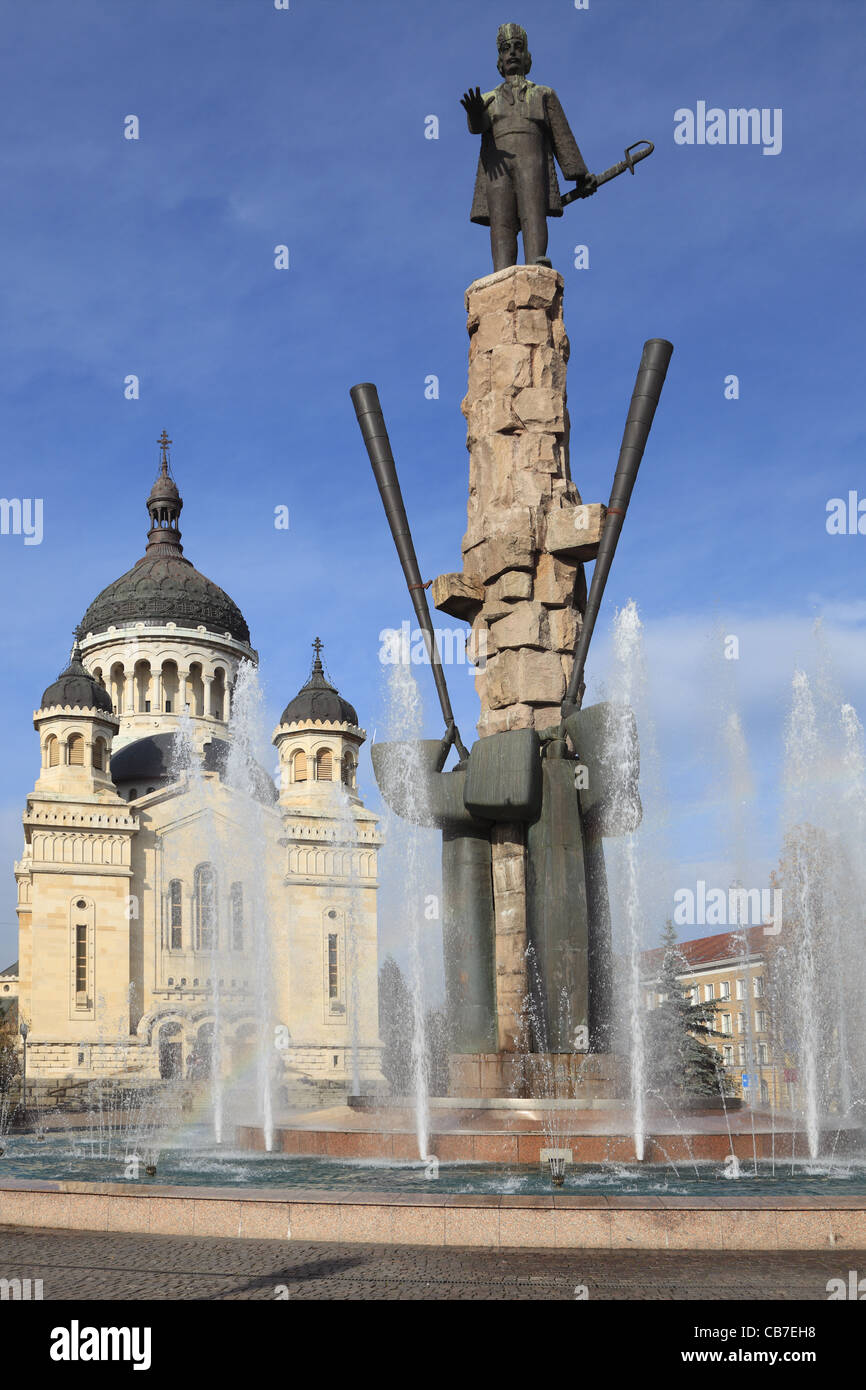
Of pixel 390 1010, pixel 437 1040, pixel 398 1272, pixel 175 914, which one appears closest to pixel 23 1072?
pixel 175 914

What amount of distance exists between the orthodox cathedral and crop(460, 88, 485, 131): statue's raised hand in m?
32.2

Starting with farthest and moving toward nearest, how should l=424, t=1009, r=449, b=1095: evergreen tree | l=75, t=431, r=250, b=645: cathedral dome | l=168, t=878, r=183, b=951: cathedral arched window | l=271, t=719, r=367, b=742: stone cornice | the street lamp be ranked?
l=75, t=431, r=250, b=645: cathedral dome
l=271, t=719, r=367, b=742: stone cornice
l=168, t=878, r=183, b=951: cathedral arched window
the street lamp
l=424, t=1009, r=449, b=1095: evergreen tree

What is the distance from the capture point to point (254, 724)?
4141 centimetres

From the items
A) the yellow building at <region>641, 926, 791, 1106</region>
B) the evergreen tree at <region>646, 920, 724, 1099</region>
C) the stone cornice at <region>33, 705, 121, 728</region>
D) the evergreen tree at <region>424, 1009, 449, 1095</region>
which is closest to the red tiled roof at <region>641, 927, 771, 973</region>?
the yellow building at <region>641, 926, 791, 1106</region>

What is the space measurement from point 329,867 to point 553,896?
135 feet

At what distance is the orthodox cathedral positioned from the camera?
4912cm

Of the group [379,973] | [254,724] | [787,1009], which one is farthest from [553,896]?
[379,973]

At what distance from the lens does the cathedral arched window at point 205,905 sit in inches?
2063

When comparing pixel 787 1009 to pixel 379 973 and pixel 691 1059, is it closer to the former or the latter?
pixel 691 1059

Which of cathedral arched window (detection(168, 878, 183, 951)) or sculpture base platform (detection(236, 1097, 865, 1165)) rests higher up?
cathedral arched window (detection(168, 878, 183, 951))

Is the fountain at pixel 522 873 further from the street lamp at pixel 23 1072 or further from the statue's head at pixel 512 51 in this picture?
the street lamp at pixel 23 1072

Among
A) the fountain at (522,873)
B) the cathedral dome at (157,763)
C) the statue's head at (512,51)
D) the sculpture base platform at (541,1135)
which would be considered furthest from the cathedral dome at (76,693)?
the sculpture base platform at (541,1135)

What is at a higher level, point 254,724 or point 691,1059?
point 254,724

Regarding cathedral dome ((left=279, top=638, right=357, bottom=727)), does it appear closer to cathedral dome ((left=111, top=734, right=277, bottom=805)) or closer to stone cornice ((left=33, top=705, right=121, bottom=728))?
cathedral dome ((left=111, top=734, right=277, bottom=805))
